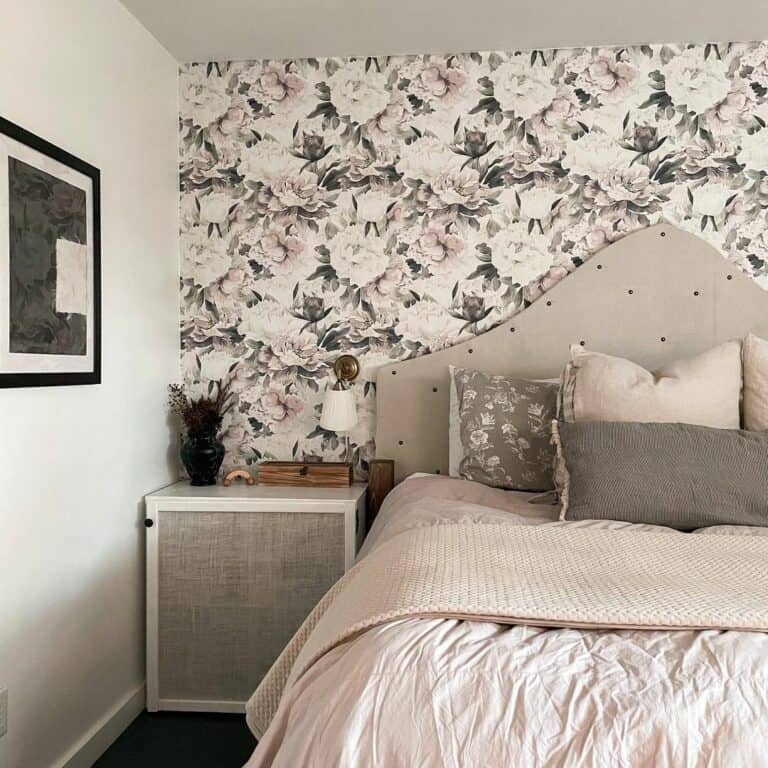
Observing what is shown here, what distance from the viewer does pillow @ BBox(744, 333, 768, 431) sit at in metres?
2.53

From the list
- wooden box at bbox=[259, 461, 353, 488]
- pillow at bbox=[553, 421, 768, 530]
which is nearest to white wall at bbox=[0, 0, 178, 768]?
wooden box at bbox=[259, 461, 353, 488]

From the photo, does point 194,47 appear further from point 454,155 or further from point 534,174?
point 534,174

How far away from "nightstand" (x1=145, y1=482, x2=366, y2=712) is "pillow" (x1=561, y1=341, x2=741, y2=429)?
850 mm

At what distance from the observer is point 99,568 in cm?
255

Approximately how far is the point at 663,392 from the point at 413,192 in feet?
4.00

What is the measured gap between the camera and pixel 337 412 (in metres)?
3.02

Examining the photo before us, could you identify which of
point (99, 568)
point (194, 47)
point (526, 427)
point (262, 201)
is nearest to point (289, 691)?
point (99, 568)

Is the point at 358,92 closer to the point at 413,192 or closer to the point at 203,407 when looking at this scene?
the point at 413,192

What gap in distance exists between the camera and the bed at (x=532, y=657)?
117 cm

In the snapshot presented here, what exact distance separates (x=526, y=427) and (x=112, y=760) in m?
1.64

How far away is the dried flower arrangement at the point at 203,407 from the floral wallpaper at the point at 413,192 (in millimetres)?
49

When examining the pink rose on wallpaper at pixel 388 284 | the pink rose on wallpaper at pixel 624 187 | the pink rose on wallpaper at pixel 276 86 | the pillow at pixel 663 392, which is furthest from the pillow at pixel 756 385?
the pink rose on wallpaper at pixel 276 86

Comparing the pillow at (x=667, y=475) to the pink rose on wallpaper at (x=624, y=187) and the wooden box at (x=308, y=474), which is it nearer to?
the wooden box at (x=308, y=474)

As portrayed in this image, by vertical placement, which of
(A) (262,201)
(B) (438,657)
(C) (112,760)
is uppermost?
(A) (262,201)
